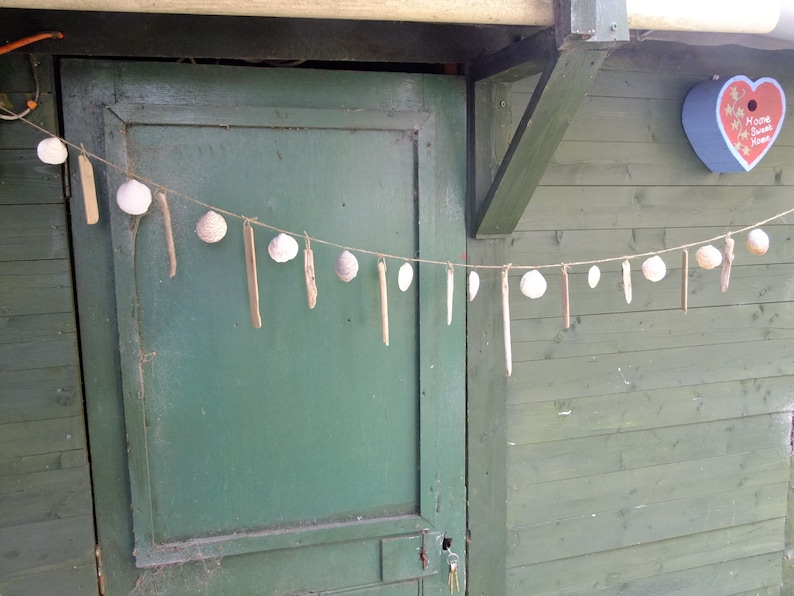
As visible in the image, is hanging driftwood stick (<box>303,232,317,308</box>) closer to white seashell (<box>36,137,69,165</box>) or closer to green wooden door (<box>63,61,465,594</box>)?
green wooden door (<box>63,61,465,594</box>)

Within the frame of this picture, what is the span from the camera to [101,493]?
69.0 inches

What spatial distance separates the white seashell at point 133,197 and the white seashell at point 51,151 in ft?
0.49

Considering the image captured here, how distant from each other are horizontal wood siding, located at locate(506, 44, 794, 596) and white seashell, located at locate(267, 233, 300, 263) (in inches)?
28.4

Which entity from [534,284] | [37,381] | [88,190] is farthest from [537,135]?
[37,381]

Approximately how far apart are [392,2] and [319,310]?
2.82 ft

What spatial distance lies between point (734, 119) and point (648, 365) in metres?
0.85

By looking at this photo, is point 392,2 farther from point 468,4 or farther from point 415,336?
point 415,336

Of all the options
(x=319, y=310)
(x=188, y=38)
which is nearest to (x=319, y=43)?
(x=188, y=38)

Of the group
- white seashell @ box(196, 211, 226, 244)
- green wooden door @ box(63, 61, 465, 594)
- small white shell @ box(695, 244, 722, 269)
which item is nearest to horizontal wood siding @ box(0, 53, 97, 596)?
green wooden door @ box(63, 61, 465, 594)

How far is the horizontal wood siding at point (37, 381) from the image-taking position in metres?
1.59

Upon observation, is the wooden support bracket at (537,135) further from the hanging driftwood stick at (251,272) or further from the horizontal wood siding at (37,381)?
the horizontal wood siding at (37,381)

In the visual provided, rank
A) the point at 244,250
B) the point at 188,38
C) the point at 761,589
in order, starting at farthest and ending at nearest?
the point at 761,589 → the point at 244,250 → the point at 188,38

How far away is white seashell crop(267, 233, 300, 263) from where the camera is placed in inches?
63.1

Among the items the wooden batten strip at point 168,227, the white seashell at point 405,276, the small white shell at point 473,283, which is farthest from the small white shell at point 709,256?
the wooden batten strip at point 168,227
